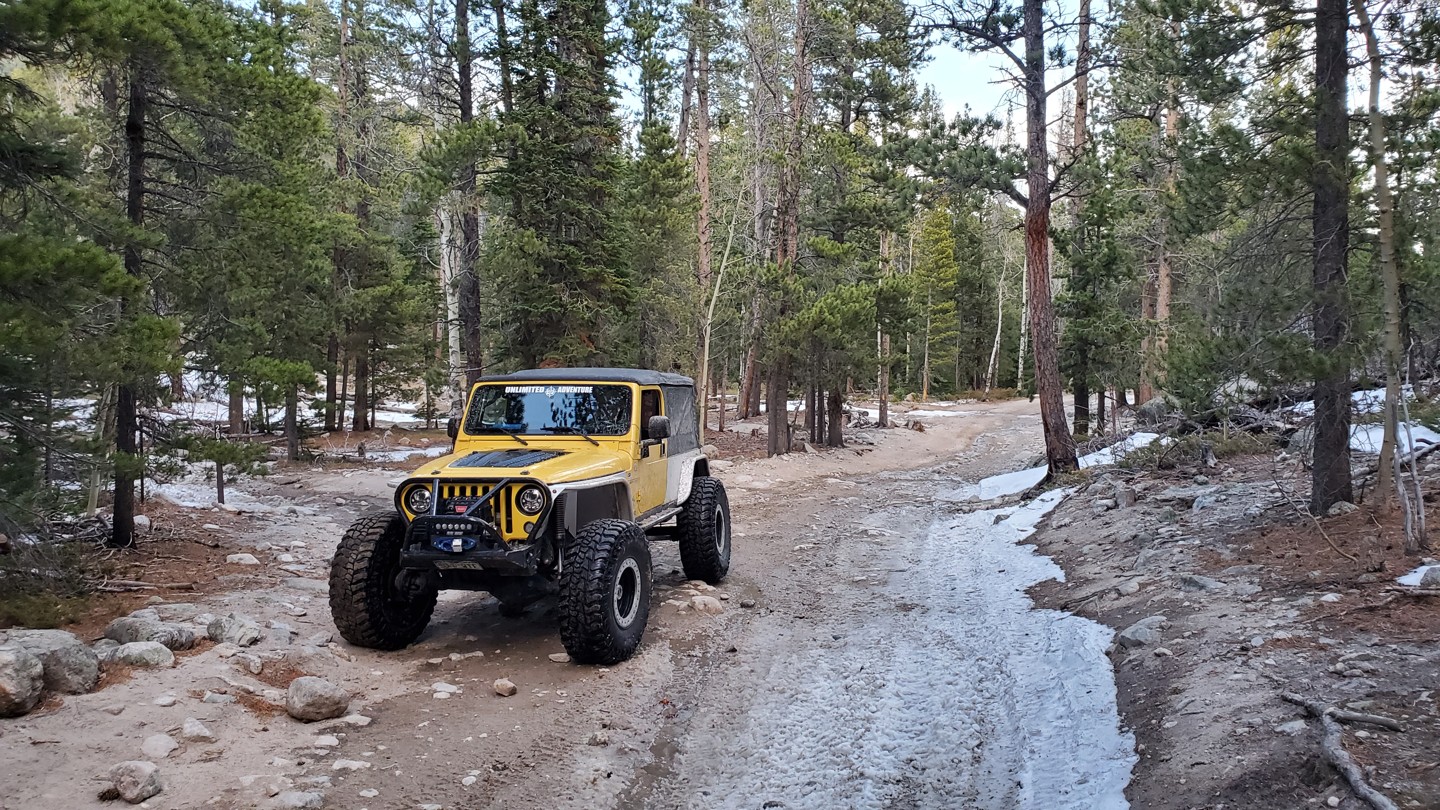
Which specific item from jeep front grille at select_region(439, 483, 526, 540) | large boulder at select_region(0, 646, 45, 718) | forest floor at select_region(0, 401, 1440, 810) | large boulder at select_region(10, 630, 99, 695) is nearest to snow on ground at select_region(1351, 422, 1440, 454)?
forest floor at select_region(0, 401, 1440, 810)

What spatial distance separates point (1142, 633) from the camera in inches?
242

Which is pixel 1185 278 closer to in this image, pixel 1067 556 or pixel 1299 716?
pixel 1067 556

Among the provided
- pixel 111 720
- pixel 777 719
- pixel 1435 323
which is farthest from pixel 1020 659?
pixel 111 720

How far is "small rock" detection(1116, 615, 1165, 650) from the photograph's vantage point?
6055mm

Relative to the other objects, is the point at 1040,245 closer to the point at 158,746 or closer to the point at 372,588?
the point at 372,588

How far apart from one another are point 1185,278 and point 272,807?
2721 cm

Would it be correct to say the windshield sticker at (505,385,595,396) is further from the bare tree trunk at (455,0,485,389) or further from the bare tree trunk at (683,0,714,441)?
the bare tree trunk at (683,0,714,441)

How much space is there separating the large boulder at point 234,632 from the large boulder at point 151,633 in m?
0.20

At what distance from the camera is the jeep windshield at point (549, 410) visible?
Result: 7746mm

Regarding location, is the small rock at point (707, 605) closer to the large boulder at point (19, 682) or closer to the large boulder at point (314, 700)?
the large boulder at point (314, 700)

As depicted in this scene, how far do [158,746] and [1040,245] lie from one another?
13560 mm

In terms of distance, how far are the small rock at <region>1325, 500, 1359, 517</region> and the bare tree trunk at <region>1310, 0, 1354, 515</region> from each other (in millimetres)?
37

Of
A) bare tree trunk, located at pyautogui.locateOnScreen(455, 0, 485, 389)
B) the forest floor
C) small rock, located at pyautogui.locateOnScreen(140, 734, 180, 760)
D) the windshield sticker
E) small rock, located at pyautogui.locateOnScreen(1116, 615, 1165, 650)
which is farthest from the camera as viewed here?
bare tree trunk, located at pyautogui.locateOnScreen(455, 0, 485, 389)

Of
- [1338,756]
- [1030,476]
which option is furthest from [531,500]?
[1030,476]
